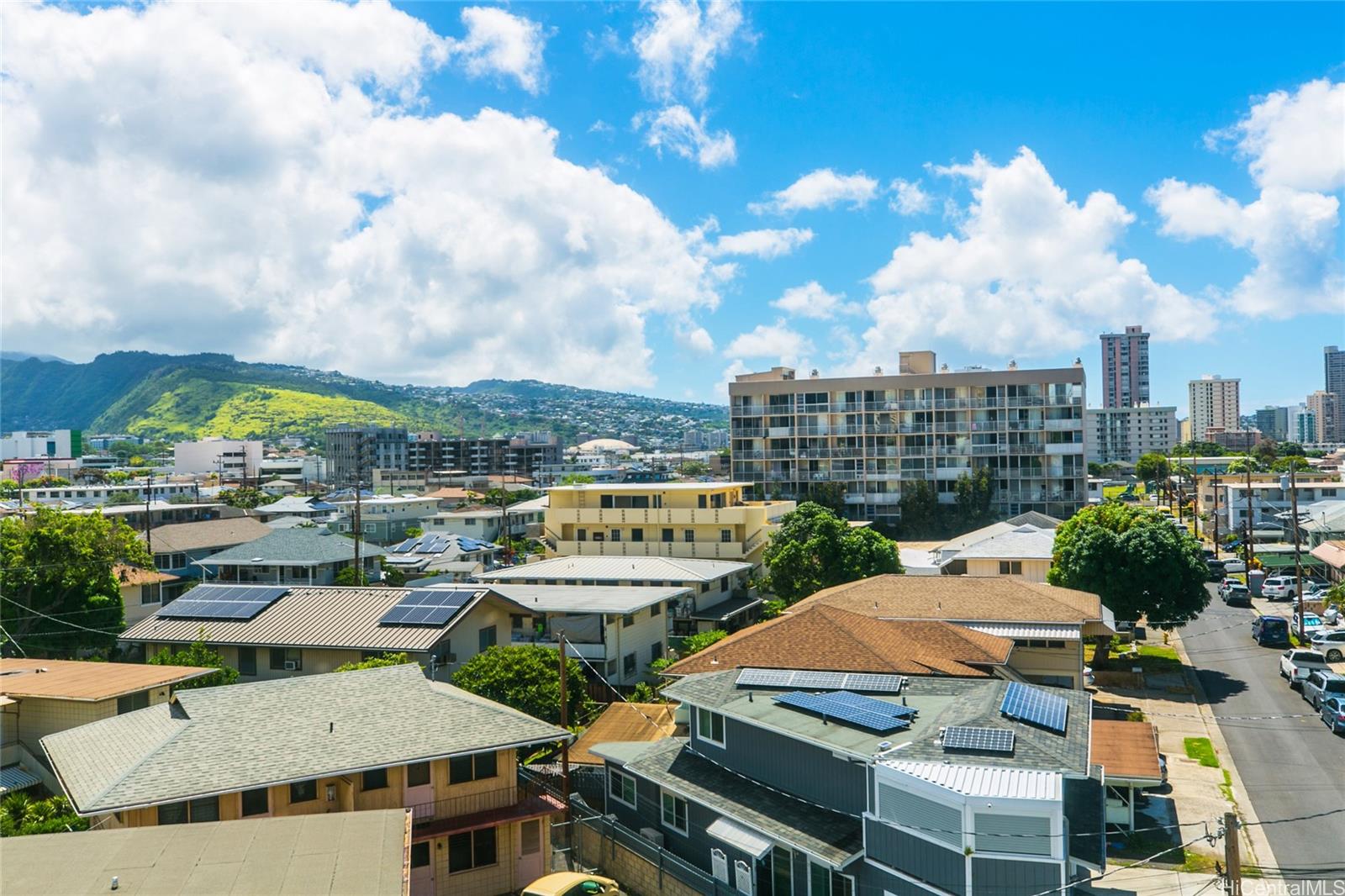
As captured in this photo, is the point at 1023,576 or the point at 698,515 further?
the point at 698,515

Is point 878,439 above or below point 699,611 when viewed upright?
above

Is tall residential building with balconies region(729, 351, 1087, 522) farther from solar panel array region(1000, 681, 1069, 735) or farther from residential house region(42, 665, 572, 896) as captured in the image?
residential house region(42, 665, 572, 896)

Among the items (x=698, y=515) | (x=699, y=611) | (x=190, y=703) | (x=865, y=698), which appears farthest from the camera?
(x=698, y=515)

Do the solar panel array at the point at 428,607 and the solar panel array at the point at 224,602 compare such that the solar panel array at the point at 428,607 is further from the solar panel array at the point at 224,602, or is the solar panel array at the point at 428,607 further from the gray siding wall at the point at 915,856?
the gray siding wall at the point at 915,856

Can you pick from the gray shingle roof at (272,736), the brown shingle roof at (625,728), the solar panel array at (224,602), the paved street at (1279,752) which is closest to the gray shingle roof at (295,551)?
the solar panel array at (224,602)

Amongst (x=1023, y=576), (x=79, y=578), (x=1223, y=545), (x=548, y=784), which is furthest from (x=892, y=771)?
(x=1223, y=545)

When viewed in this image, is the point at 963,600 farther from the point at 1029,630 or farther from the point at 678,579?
the point at 678,579

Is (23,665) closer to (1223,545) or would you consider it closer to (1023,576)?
(1023,576)
